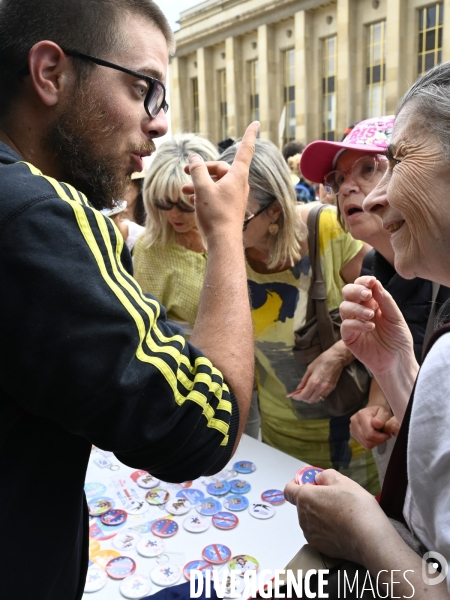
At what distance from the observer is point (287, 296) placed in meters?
2.79

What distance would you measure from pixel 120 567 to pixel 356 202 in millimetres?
1833

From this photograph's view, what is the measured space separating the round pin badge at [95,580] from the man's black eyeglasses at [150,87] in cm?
145

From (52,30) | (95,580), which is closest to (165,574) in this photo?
(95,580)

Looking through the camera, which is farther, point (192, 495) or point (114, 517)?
point (192, 495)

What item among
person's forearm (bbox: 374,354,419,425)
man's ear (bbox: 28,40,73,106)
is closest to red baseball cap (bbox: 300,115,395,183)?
person's forearm (bbox: 374,354,419,425)

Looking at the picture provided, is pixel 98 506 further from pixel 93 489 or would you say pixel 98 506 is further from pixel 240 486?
pixel 240 486

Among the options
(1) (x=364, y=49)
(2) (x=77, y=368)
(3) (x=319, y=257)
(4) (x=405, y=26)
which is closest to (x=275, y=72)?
(1) (x=364, y=49)

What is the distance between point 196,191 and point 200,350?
582mm

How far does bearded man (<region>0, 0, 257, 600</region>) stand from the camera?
0.88 metres

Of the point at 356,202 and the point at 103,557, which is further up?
the point at 356,202

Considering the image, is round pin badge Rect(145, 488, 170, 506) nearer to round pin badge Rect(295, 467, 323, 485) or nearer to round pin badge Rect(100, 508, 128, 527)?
round pin badge Rect(100, 508, 128, 527)

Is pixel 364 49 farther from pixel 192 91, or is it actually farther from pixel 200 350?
pixel 200 350

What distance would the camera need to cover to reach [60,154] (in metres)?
1.28

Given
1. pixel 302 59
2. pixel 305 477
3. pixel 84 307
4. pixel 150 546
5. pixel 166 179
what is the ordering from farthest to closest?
pixel 302 59, pixel 166 179, pixel 150 546, pixel 305 477, pixel 84 307
